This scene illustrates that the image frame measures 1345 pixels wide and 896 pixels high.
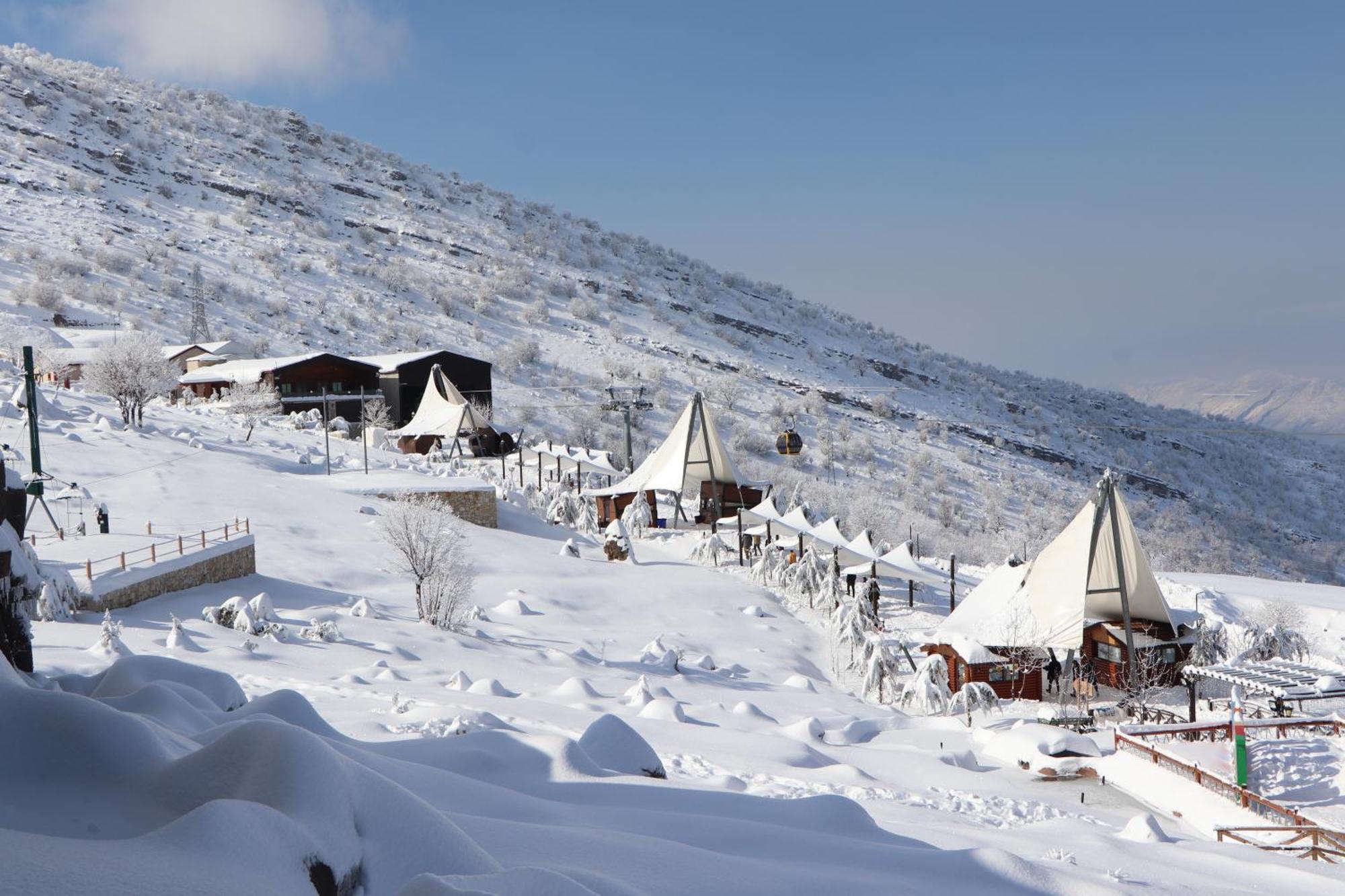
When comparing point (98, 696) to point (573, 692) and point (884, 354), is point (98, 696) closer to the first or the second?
point (573, 692)

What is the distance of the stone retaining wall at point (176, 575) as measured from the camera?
19891 mm

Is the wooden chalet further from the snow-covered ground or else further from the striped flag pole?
the striped flag pole

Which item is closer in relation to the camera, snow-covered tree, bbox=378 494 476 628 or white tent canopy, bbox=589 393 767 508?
snow-covered tree, bbox=378 494 476 628

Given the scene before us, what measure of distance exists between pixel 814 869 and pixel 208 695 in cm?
588

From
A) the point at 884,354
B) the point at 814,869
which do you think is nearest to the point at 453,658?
the point at 814,869

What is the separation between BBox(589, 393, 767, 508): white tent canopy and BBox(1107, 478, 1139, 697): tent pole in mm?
15878

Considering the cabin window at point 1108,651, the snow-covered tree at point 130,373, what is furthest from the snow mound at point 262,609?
the snow-covered tree at point 130,373

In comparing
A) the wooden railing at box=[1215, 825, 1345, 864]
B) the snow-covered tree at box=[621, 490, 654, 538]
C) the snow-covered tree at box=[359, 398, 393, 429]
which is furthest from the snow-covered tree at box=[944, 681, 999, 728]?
the snow-covered tree at box=[359, 398, 393, 429]

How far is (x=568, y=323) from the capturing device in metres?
89.3

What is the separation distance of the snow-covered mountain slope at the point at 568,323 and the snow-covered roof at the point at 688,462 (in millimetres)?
8775

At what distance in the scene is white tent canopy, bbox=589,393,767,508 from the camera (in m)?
36.9

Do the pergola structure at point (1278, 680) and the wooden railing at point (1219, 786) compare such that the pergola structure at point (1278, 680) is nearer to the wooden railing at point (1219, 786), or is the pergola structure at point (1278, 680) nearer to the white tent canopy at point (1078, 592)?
the white tent canopy at point (1078, 592)

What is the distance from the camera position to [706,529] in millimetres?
37375

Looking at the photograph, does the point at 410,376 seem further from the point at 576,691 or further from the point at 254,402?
the point at 576,691
